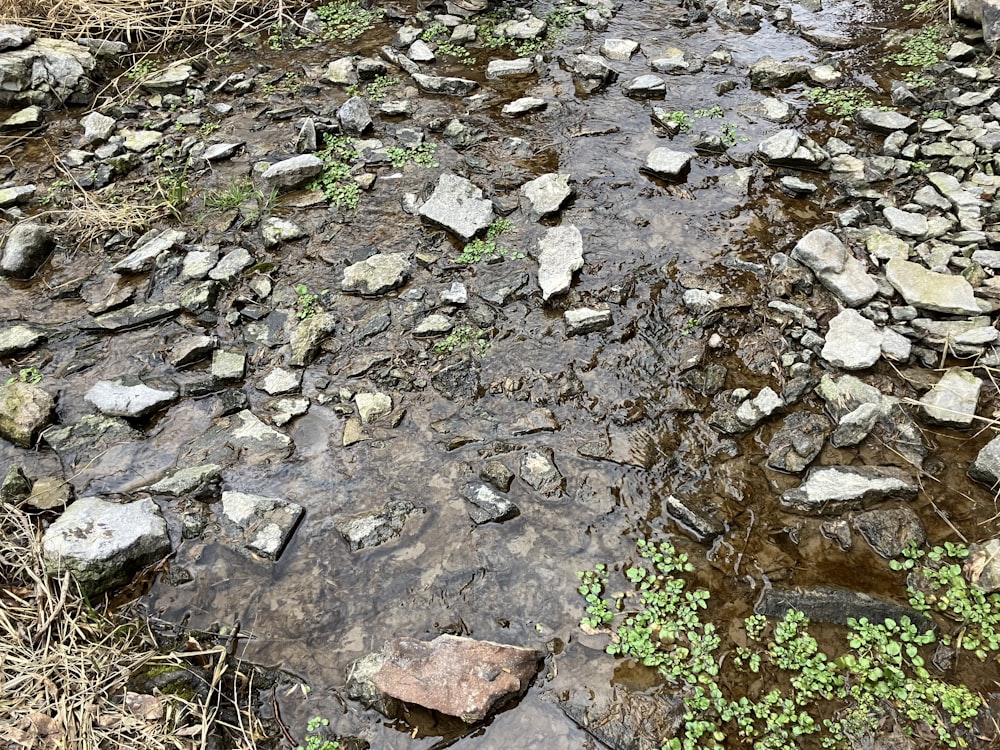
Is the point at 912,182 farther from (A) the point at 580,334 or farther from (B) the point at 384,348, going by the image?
(B) the point at 384,348

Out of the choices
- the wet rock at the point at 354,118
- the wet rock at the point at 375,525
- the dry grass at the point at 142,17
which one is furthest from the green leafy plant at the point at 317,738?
the dry grass at the point at 142,17

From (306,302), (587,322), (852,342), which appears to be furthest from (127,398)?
(852,342)

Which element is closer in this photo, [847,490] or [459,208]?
[847,490]

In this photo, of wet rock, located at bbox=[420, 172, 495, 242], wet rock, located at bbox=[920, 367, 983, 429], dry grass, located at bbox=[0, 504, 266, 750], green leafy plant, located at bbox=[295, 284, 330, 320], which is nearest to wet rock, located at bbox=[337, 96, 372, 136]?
wet rock, located at bbox=[420, 172, 495, 242]

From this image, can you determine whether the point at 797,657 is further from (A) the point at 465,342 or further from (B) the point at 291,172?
(B) the point at 291,172

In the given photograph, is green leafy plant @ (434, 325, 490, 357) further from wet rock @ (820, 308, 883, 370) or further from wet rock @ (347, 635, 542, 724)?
wet rock @ (820, 308, 883, 370)

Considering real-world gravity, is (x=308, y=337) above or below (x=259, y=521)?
above

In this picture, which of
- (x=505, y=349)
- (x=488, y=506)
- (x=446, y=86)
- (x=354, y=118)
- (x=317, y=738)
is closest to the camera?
(x=317, y=738)

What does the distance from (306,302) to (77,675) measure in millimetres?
2239

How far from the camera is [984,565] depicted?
8.73ft

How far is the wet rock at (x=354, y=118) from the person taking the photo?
5359 mm

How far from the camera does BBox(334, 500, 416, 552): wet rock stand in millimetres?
2975

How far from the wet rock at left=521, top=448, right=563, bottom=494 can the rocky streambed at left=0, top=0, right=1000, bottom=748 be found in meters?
0.01

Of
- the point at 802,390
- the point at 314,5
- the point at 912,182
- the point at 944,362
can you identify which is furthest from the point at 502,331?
the point at 314,5
